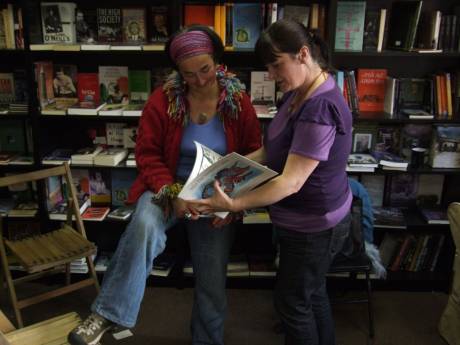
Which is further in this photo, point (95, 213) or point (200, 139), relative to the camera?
point (95, 213)

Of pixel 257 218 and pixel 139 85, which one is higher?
pixel 139 85

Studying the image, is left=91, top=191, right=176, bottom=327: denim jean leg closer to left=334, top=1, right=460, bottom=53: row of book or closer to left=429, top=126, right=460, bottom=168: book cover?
left=334, top=1, right=460, bottom=53: row of book

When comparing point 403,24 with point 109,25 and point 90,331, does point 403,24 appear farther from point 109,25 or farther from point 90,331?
point 90,331

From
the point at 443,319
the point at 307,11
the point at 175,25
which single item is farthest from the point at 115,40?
the point at 443,319

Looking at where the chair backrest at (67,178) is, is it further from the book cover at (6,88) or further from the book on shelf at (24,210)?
the book cover at (6,88)

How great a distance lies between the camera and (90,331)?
62.9 inches

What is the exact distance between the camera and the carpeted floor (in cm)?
238

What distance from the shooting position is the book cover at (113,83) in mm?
2699

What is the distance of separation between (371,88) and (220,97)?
3.90ft

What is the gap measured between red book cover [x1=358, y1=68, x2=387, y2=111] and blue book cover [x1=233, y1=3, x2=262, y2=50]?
2.09ft

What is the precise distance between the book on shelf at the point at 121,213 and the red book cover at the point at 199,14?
3.64 feet

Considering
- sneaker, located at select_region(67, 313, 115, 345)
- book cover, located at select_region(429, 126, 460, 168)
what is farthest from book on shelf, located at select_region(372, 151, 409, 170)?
sneaker, located at select_region(67, 313, 115, 345)

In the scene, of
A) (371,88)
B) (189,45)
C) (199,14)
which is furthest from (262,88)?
(189,45)

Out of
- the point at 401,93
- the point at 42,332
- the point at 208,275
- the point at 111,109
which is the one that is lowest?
the point at 42,332
